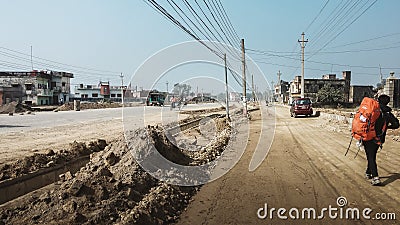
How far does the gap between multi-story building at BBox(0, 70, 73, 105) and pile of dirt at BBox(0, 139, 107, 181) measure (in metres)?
50.1

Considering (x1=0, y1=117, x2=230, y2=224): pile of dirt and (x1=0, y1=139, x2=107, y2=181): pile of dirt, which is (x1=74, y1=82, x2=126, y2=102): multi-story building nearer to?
(x1=0, y1=139, x2=107, y2=181): pile of dirt

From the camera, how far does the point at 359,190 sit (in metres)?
6.48

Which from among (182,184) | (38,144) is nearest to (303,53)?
(38,144)

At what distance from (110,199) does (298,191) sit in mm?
3506

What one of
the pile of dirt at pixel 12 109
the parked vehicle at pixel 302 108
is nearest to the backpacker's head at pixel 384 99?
the parked vehicle at pixel 302 108

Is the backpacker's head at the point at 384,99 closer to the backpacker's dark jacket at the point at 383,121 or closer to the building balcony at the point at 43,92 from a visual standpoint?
the backpacker's dark jacket at the point at 383,121

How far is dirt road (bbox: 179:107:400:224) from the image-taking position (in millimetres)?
5359

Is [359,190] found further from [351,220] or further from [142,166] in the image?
[142,166]

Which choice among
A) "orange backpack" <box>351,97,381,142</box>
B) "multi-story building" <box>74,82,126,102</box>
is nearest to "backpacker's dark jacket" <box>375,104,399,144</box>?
"orange backpack" <box>351,97,381,142</box>

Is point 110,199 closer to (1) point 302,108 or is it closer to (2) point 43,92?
(1) point 302,108

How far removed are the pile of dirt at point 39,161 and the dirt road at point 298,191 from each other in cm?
456

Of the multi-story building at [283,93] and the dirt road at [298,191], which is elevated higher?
the multi-story building at [283,93]

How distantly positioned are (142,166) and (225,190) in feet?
6.18

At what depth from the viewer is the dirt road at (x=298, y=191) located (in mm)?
5359
